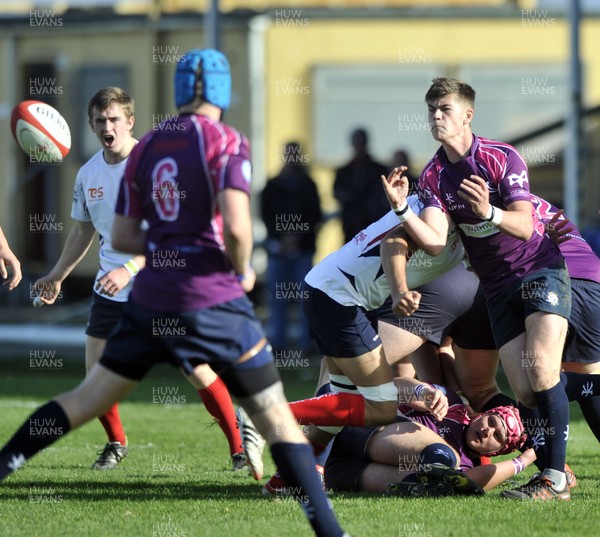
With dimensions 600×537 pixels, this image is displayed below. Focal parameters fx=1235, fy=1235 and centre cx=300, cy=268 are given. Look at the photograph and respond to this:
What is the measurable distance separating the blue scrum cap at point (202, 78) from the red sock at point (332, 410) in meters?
2.03

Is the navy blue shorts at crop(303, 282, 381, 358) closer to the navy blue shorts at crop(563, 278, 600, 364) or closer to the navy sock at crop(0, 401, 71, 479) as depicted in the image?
the navy blue shorts at crop(563, 278, 600, 364)

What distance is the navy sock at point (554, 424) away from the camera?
247 inches

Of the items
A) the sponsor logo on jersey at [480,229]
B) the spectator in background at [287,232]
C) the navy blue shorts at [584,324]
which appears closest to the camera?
the sponsor logo on jersey at [480,229]

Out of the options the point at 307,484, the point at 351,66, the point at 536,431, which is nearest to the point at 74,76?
the point at 351,66

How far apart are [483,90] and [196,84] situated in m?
14.7

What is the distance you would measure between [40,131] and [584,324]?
358 cm

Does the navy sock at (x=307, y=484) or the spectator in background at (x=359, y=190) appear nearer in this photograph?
the navy sock at (x=307, y=484)

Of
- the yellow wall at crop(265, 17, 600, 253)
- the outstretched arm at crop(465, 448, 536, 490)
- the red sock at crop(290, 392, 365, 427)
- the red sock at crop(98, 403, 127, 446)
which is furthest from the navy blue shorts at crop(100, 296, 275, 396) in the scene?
the yellow wall at crop(265, 17, 600, 253)

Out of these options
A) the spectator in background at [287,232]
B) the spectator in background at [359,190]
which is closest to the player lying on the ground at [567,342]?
the spectator in background at [359,190]

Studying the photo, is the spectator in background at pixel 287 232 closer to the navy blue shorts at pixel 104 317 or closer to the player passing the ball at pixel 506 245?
the navy blue shorts at pixel 104 317

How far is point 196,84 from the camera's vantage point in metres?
5.09

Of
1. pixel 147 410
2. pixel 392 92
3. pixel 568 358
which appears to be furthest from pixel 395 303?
pixel 392 92

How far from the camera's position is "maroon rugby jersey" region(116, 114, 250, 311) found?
4969mm

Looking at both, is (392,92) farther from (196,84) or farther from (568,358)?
(196,84)
